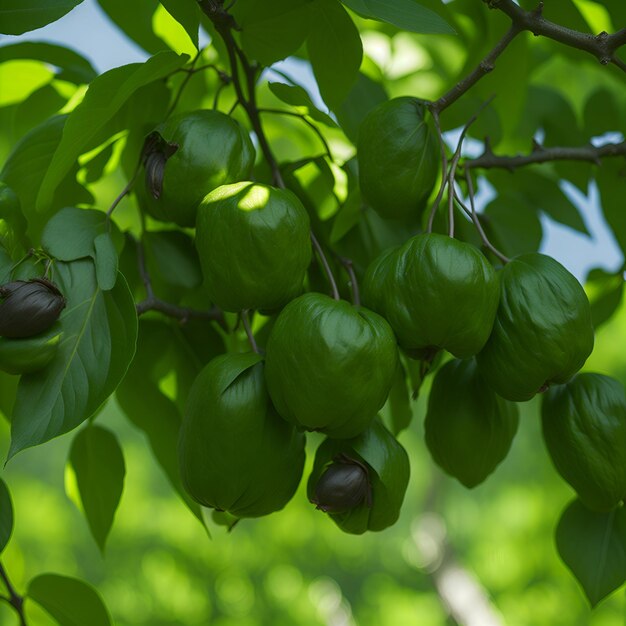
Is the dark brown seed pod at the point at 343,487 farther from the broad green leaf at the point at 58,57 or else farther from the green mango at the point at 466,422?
the broad green leaf at the point at 58,57

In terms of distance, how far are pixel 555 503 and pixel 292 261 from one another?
13.7 ft

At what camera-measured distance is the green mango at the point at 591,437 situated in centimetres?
53

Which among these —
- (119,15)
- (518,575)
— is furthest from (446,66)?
(518,575)

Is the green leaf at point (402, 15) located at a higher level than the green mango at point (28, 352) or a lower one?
higher

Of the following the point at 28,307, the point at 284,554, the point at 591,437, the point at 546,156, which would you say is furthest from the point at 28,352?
the point at 284,554

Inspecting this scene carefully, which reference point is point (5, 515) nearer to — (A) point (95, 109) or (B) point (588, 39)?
(A) point (95, 109)

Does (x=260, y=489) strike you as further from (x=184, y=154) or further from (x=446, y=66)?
(x=446, y=66)

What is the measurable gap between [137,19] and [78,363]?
1.22ft

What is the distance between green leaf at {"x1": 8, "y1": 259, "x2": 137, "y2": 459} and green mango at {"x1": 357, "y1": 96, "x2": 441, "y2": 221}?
0.17 meters

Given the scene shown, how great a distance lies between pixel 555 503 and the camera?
4.32 metres

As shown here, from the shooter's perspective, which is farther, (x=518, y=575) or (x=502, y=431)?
(x=518, y=575)

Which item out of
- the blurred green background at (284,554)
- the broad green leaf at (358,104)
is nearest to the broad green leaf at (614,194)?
the broad green leaf at (358,104)

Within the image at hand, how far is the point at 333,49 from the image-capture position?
1.85ft

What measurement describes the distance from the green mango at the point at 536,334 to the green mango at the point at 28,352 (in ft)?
0.78
